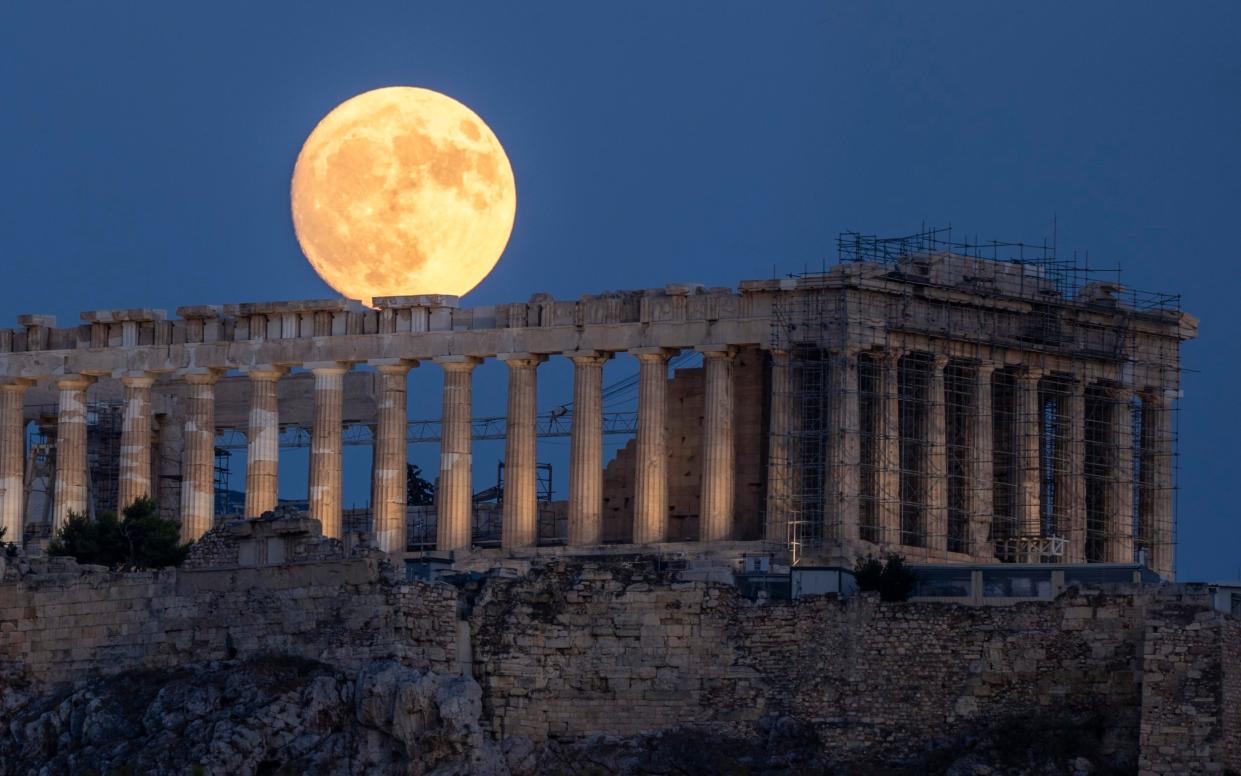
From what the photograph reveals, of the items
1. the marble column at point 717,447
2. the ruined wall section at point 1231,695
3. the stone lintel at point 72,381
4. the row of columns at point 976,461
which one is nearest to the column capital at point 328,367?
the stone lintel at point 72,381

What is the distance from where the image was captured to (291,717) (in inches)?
3248

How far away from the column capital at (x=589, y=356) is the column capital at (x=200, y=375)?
1235 centimetres

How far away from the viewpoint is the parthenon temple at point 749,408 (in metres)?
110

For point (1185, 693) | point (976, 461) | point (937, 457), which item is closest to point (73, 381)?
point (937, 457)

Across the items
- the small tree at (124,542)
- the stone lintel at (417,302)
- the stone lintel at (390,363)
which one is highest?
the stone lintel at (417,302)

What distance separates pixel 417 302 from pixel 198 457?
29.3 feet

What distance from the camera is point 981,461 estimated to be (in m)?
113

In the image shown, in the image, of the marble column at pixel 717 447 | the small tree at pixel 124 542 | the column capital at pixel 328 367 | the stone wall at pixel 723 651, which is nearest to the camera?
the stone wall at pixel 723 651

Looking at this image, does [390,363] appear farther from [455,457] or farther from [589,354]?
[589,354]

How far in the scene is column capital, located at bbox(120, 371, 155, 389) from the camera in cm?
12031

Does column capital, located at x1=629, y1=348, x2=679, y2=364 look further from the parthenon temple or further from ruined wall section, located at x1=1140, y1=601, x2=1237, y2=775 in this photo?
ruined wall section, located at x1=1140, y1=601, x2=1237, y2=775

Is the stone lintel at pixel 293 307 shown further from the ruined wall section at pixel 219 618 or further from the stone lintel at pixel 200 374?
the ruined wall section at pixel 219 618

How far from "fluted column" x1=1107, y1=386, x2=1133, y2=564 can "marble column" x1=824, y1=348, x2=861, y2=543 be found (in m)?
10.4

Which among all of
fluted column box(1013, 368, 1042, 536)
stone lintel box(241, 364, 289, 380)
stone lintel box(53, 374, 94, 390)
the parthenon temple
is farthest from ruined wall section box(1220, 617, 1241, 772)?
stone lintel box(53, 374, 94, 390)
